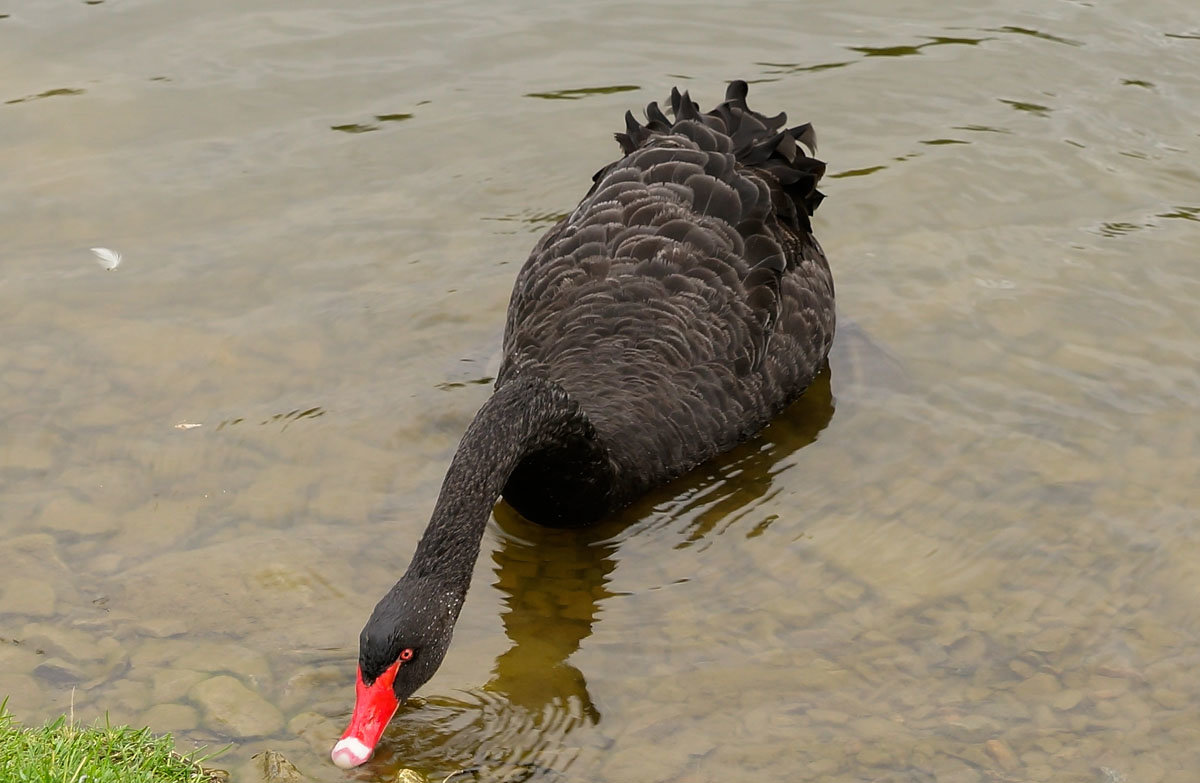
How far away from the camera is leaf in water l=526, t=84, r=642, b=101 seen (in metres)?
10.2

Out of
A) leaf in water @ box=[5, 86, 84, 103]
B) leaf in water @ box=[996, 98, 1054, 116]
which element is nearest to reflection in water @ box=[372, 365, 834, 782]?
leaf in water @ box=[996, 98, 1054, 116]

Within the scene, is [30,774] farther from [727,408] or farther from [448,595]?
[727,408]

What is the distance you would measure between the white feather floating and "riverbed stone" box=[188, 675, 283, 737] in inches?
143

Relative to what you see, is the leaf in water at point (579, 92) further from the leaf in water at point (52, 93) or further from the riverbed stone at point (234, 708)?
the riverbed stone at point (234, 708)

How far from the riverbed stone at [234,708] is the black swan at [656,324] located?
3.18 feet

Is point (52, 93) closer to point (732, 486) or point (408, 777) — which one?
point (732, 486)

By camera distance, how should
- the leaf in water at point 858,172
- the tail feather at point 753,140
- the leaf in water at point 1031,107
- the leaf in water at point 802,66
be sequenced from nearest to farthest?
the tail feather at point 753,140 → the leaf in water at point 858,172 → the leaf in water at point 1031,107 → the leaf in water at point 802,66

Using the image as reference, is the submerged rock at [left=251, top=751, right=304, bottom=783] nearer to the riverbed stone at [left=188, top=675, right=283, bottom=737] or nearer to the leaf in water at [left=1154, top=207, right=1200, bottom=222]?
the riverbed stone at [left=188, top=675, right=283, bottom=737]

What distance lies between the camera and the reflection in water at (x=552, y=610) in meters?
5.30

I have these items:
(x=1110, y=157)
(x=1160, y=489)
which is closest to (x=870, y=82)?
(x=1110, y=157)

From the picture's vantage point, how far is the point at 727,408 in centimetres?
708

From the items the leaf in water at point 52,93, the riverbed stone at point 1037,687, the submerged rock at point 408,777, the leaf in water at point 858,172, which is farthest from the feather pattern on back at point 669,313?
the leaf in water at point 52,93

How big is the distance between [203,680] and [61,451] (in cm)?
189

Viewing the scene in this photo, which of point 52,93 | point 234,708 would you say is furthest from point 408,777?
point 52,93
